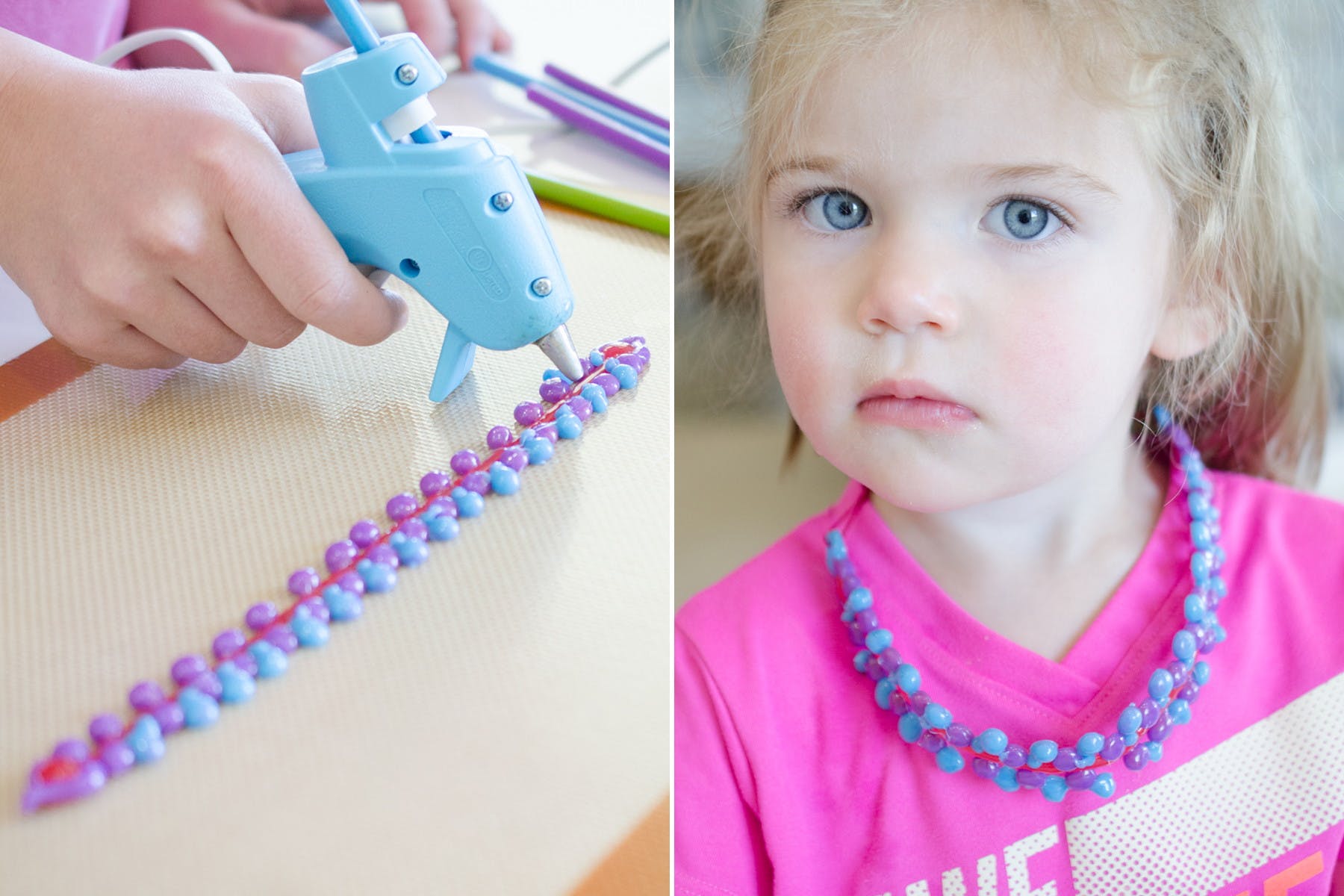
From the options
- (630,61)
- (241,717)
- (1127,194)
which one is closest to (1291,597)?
(1127,194)

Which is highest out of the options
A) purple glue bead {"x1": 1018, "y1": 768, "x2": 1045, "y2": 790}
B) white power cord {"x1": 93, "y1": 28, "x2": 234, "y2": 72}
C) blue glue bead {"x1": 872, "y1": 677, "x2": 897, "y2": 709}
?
white power cord {"x1": 93, "y1": 28, "x2": 234, "y2": 72}

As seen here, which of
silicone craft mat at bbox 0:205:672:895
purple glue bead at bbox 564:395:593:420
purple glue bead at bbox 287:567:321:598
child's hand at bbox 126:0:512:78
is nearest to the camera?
silicone craft mat at bbox 0:205:672:895

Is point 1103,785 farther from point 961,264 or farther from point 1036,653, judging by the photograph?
point 961,264

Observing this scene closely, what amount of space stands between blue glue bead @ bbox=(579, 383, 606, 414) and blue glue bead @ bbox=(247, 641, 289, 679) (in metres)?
0.20

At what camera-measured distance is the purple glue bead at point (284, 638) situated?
1.55 feet

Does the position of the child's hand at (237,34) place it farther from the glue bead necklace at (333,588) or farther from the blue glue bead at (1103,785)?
the blue glue bead at (1103,785)

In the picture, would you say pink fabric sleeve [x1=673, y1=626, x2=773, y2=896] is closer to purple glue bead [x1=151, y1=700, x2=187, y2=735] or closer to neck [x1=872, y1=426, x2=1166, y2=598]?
neck [x1=872, y1=426, x2=1166, y2=598]

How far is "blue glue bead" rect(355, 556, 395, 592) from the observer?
1.63 ft

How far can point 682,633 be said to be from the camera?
664mm

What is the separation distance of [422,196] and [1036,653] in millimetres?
391

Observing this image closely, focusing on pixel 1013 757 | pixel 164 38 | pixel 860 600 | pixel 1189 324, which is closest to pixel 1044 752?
pixel 1013 757

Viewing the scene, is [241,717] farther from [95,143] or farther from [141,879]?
[95,143]

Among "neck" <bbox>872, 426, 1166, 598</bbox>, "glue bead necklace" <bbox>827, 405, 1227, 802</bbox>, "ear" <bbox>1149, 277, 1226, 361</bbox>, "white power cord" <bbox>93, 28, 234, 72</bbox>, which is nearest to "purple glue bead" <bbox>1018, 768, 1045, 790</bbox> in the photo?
"glue bead necklace" <bbox>827, 405, 1227, 802</bbox>

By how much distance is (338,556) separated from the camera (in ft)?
1.66
